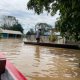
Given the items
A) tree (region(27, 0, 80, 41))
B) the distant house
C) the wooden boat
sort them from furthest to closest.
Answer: the distant house < tree (region(27, 0, 80, 41)) < the wooden boat

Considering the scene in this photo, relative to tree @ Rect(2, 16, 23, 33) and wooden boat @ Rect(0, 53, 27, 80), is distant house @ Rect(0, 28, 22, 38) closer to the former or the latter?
tree @ Rect(2, 16, 23, 33)

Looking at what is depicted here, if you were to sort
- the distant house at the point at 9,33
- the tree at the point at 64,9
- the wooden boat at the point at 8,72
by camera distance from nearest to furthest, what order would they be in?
the wooden boat at the point at 8,72 < the tree at the point at 64,9 < the distant house at the point at 9,33

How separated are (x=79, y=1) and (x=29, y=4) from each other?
14.4 ft

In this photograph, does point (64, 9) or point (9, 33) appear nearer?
point (64, 9)

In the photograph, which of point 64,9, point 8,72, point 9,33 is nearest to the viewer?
point 8,72

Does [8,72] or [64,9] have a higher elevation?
[64,9]

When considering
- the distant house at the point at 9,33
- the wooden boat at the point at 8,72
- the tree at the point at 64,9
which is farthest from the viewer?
the distant house at the point at 9,33

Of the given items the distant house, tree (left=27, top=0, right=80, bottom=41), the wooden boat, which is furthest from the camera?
the distant house

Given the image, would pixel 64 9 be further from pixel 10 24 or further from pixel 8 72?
pixel 10 24

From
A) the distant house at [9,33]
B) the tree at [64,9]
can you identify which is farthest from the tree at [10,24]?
the tree at [64,9]

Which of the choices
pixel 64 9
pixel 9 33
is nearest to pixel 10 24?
pixel 9 33

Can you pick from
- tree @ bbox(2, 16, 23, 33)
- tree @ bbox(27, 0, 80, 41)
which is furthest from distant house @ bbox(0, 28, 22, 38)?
tree @ bbox(27, 0, 80, 41)

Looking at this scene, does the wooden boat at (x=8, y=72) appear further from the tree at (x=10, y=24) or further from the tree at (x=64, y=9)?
the tree at (x=10, y=24)

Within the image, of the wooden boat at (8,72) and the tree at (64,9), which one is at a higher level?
the tree at (64,9)
